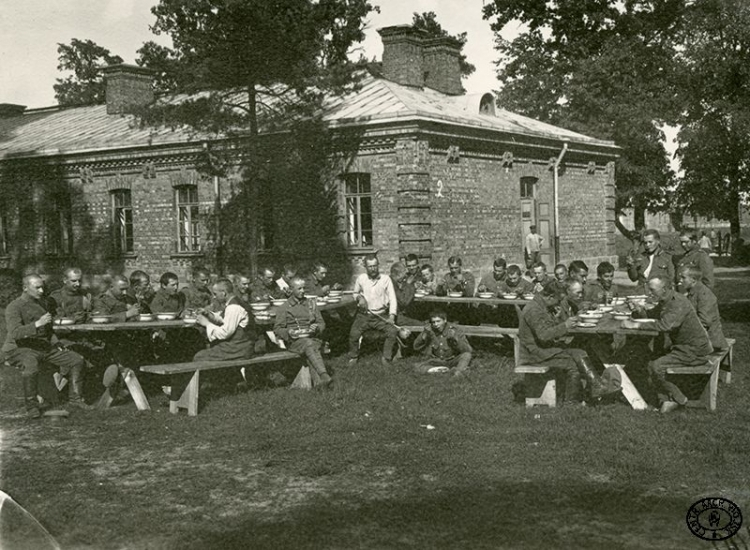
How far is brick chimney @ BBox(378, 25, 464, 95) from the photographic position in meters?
23.8

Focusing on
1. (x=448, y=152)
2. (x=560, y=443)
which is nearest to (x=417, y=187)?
(x=448, y=152)

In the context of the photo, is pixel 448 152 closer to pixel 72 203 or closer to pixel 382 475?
pixel 72 203

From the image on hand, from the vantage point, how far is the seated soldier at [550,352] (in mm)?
9077

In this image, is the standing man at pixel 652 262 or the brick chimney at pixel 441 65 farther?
the brick chimney at pixel 441 65

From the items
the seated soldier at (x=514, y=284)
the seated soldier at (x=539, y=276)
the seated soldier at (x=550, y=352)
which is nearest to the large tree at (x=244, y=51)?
the seated soldier at (x=514, y=284)

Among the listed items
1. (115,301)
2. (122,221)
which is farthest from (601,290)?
(122,221)

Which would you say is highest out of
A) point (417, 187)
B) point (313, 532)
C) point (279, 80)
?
point (279, 80)

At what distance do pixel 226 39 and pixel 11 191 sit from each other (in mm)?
13242

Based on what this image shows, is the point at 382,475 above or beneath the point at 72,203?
beneath

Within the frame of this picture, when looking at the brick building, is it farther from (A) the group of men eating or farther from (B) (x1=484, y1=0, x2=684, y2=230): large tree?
(B) (x1=484, y1=0, x2=684, y2=230): large tree

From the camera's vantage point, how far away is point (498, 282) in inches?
522

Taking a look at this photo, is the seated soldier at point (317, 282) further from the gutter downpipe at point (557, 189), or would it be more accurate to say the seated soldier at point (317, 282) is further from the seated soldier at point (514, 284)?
the gutter downpipe at point (557, 189)

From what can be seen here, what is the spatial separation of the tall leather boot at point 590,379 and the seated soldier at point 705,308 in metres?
1.51

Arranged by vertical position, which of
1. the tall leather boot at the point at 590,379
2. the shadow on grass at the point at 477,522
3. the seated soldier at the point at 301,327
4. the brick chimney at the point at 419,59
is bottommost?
the shadow on grass at the point at 477,522
